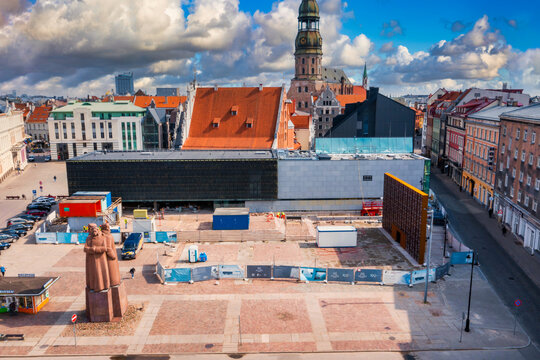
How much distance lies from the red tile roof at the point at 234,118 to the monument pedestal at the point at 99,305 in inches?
1742

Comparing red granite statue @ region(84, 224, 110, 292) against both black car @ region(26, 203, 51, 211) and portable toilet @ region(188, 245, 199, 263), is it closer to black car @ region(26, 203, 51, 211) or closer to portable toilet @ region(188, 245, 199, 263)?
portable toilet @ region(188, 245, 199, 263)

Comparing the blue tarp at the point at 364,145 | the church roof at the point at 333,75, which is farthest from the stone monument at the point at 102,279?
the church roof at the point at 333,75

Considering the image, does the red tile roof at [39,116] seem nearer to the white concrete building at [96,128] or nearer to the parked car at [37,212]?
the white concrete building at [96,128]

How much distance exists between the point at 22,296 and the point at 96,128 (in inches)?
3194

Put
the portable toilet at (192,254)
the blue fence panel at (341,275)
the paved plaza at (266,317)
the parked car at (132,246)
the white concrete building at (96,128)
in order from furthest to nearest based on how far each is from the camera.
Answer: the white concrete building at (96,128) < the parked car at (132,246) < the portable toilet at (192,254) < the blue fence panel at (341,275) < the paved plaza at (266,317)

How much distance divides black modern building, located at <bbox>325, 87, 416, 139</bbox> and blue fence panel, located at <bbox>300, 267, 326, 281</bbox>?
53.3 m

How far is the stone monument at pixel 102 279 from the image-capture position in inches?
1204

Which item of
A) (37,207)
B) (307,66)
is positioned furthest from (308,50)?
(37,207)

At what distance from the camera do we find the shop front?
3281cm

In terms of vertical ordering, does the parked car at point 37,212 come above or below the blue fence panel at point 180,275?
above

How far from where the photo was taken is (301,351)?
1118 inches

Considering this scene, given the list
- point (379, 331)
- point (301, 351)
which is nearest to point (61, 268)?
point (301, 351)

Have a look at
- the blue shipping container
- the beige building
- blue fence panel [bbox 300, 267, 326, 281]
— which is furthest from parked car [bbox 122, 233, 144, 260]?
the beige building

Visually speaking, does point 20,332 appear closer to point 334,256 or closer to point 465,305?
point 334,256
